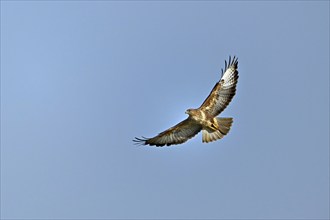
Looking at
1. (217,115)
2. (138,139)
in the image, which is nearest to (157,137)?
(138,139)

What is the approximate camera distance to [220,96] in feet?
73.0

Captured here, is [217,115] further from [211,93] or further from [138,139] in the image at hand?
[138,139]

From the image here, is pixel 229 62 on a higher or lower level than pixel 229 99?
higher

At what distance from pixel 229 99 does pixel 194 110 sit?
137 centimetres

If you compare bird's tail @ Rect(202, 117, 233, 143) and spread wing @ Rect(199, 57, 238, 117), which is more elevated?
spread wing @ Rect(199, 57, 238, 117)

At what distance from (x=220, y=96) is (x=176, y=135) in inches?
87.6

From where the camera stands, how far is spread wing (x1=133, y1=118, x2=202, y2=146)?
22500 mm

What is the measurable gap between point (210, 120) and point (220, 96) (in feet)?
3.46

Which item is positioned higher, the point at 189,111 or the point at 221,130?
the point at 189,111

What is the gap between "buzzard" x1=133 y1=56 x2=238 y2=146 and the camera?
21797 millimetres

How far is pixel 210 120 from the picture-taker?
21.8 metres

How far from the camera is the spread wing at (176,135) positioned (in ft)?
73.8

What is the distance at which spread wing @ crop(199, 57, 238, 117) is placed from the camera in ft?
72.5

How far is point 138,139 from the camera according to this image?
22.6 metres
